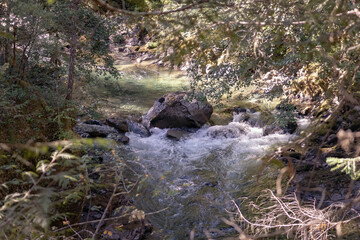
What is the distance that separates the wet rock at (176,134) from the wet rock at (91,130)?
5.34 ft

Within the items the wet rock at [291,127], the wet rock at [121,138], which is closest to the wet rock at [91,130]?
the wet rock at [121,138]

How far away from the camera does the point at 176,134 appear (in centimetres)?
927

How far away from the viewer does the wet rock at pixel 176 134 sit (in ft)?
30.1

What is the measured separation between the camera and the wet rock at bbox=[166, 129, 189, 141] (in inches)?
361

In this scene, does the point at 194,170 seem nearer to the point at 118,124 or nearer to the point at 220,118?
the point at 118,124

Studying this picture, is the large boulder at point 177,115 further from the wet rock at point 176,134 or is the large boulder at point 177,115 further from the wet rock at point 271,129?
the wet rock at point 271,129

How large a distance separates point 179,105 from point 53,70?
3.90 m

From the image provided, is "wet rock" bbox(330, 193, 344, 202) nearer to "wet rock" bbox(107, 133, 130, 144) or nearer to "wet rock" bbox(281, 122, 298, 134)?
"wet rock" bbox(281, 122, 298, 134)

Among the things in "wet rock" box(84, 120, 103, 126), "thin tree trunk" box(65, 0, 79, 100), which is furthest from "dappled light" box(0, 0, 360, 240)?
"wet rock" box(84, 120, 103, 126)

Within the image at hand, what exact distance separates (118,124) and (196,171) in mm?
3236

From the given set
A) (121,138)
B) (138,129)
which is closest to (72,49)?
(121,138)

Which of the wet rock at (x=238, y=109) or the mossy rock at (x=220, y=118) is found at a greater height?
the wet rock at (x=238, y=109)

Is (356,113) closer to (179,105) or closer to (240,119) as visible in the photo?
(240,119)

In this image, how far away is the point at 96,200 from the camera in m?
5.48
